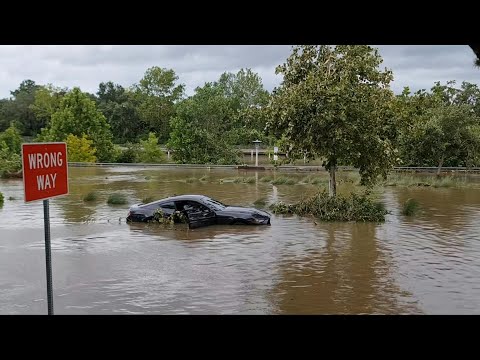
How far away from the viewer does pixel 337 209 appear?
738 inches

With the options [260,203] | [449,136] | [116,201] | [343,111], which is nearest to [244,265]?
[343,111]

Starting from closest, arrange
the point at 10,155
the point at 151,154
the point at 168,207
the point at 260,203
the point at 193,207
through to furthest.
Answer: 1. the point at 193,207
2. the point at 168,207
3. the point at 260,203
4. the point at 10,155
5. the point at 151,154

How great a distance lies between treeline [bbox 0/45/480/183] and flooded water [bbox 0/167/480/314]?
10.8 ft

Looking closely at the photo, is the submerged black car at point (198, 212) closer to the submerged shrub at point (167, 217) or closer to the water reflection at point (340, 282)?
the submerged shrub at point (167, 217)

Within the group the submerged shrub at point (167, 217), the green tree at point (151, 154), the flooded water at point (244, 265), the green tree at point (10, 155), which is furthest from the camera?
the green tree at point (151, 154)

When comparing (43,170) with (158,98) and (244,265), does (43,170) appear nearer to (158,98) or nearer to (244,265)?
(244,265)

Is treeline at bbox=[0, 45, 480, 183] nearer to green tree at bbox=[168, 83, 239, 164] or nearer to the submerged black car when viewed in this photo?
green tree at bbox=[168, 83, 239, 164]

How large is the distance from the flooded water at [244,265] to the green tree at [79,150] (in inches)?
1024

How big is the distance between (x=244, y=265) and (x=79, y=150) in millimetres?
37925

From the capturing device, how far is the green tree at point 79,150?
152 ft

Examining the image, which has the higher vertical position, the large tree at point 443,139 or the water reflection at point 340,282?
the large tree at point 443,139

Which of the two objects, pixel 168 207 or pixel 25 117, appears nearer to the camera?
pixel 168 207

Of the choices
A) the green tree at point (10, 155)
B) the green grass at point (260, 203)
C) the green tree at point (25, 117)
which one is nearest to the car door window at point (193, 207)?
the green grass at point (260, 203)
